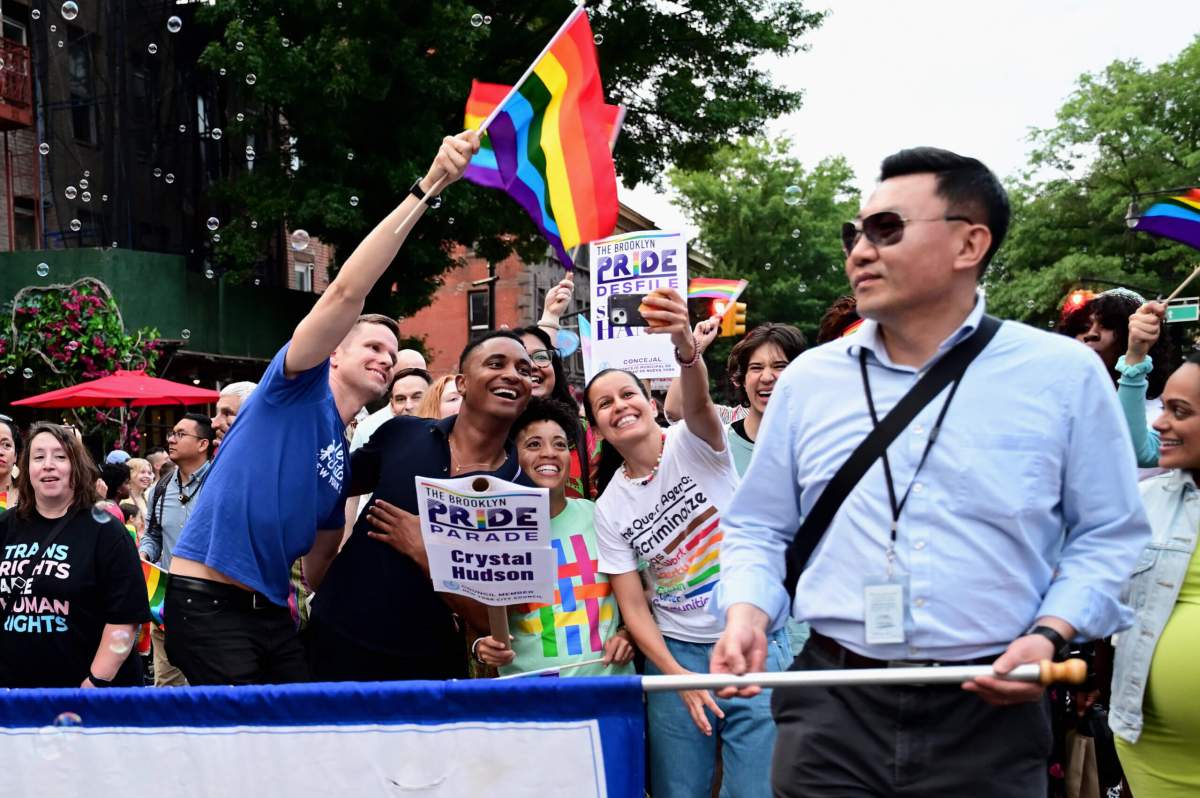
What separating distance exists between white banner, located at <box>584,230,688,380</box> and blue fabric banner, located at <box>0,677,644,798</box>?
524 centimetres

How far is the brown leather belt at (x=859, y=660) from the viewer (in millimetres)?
2266

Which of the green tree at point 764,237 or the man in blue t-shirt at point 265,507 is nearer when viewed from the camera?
the man in blue t-shirt at point 265,507

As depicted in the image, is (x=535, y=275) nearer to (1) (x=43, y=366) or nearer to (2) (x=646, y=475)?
(1) (x=43, y=366)

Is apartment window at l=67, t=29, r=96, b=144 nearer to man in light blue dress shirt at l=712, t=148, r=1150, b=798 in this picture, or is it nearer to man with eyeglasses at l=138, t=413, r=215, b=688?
man with eyeglasses at l=138, t=413, r=215, b=688

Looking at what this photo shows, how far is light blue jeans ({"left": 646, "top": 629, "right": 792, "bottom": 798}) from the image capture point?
3766 mm

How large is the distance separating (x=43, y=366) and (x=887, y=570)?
1597 cm

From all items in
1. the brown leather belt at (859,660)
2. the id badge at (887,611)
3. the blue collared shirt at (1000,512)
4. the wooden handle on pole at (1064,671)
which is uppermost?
the blue collared shirt at (1000,512)

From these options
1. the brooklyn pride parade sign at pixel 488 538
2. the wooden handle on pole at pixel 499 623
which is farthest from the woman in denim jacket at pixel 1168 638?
the wooden handle on pole at pixel 499 623

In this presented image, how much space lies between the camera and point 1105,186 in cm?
A: 3566

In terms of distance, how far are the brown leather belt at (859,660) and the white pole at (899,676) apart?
0.17 ft

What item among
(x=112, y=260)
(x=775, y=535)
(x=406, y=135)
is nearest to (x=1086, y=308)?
(x=775, y=535)

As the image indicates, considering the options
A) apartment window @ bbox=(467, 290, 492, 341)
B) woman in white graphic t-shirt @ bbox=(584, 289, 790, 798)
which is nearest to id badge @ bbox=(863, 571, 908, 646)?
woman in white graphic t-shirt @ bbox=(584, 289, 790, 798)

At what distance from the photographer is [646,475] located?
404cm

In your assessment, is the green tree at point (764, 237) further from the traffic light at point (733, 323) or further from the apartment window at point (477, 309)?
the traffic light at point (733, 323)
